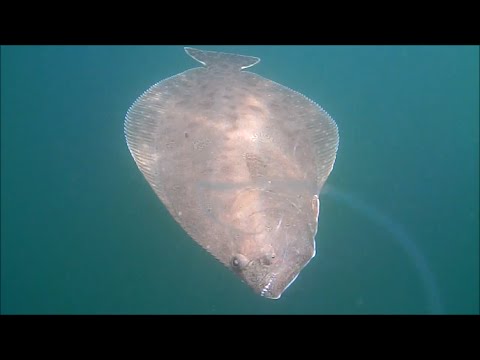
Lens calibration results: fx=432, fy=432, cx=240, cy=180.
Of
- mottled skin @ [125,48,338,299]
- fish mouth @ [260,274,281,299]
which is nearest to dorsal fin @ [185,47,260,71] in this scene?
mottled skin @ [125,48,338,299]

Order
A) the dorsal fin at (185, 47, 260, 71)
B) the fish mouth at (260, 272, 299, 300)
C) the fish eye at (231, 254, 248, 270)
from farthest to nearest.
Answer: the dorsal fin at (185, 47, 260, 71) → the fish eye at (231, 254, 248, 270) → the fish mouth at (260, 272, 299, 300)

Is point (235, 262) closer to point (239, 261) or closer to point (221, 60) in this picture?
point (239, 261)

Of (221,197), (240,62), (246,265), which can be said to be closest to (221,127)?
(221,197)

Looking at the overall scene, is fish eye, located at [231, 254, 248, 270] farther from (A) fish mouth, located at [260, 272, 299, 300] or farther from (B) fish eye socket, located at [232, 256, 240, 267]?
(A) fish mouth, located at [260, 272, 299, 300]

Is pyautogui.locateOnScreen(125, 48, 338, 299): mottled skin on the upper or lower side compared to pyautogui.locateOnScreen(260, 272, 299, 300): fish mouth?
upper

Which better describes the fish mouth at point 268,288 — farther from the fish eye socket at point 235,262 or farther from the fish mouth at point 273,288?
the fish eye socket at point 235,262

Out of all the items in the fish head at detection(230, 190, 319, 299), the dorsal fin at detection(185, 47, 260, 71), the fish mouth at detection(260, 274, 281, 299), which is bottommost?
the fish mouth at detection(260, 274, 281, 299)
